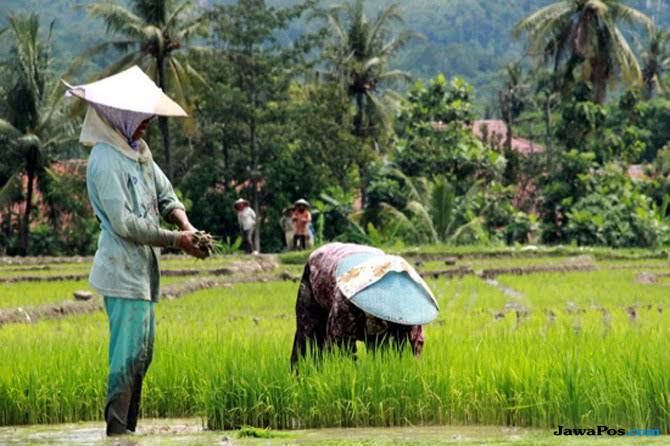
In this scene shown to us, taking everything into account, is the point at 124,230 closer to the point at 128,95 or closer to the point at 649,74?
the point at 128,95

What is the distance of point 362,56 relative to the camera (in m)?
39.2

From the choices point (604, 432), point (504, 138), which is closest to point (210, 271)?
point (604, 432)

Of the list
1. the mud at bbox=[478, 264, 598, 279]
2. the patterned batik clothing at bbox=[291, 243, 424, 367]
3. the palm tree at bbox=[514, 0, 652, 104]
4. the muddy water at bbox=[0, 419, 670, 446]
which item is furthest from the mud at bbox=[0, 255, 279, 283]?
the palm tree at bbox=[514, 0, 652, 104]

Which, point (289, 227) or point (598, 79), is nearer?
point (289, 227)

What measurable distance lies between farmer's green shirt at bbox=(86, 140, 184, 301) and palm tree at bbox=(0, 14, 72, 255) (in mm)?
26032

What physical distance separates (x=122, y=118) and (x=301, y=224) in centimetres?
1971

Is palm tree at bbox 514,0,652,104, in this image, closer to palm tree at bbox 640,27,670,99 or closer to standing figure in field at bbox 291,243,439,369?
palm tree at bbox 640,27,670,99

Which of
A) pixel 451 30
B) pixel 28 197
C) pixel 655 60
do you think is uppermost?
pixel 451 30

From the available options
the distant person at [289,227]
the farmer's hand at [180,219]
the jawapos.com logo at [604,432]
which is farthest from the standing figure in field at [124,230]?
the distant person at [289,227]

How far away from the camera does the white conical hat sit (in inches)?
231

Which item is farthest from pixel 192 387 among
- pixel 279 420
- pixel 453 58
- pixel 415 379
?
pixel 453 58

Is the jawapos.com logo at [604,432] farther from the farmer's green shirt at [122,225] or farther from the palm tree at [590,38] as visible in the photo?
the palm tree at [590,38]

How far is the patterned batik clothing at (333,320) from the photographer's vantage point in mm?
6312

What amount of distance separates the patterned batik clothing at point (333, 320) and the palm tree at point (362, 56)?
31363 mm
